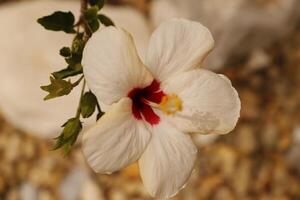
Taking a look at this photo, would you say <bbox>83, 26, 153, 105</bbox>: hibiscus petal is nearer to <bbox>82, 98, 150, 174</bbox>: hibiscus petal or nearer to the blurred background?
<bbox>82, 98, 150, 174</bbox>: hibiscus petal

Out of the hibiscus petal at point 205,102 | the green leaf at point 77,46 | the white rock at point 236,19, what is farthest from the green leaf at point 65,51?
the white rock at point 236,19

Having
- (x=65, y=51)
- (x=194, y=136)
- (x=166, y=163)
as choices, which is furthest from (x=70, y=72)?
(x=194, y=136)

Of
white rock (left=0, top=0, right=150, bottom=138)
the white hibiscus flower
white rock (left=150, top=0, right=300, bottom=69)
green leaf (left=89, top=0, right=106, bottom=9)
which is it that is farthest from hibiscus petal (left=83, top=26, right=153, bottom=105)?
white rock (left=150, top=0, right=300, bottom=69)

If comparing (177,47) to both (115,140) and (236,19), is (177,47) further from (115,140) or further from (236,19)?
(236,19)

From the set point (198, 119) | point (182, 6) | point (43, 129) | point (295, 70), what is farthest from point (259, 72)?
point (198, 119)

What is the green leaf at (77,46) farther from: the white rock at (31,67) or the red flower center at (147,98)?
the white rock at (31,67)

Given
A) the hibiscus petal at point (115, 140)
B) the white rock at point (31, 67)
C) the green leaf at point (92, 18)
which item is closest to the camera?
the hibiscus petal at point (115, 140)

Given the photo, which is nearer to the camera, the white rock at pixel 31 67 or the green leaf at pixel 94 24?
the green leaf at pixel 94 24
